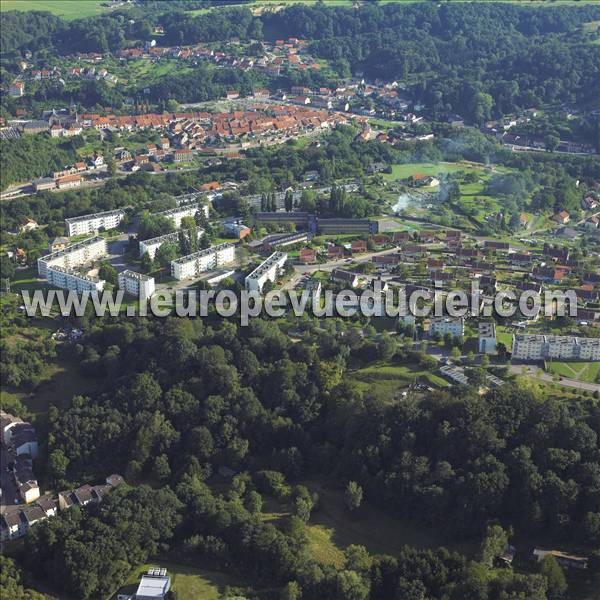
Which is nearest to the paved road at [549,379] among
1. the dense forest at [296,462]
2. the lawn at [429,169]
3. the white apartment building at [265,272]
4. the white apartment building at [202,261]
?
the dense forest at [296,462]

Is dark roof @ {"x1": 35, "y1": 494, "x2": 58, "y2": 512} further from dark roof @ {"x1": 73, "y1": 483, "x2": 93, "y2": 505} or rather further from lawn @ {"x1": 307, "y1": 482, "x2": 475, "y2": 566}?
lawn @ {"x1": 307, "y1": 482, "x2": 475, "y2": 566}

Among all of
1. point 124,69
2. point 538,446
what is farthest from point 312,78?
point 538,446

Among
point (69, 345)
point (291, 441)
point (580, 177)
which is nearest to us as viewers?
point (291, 441)

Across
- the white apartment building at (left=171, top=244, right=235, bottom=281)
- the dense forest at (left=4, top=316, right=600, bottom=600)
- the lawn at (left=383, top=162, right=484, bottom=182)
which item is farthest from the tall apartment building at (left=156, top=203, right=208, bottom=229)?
the dense forest at (left=4, top=316, right=600, bottom=600)

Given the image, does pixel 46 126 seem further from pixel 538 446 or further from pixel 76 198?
pixel 538 446

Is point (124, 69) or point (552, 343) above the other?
point (124, 69)

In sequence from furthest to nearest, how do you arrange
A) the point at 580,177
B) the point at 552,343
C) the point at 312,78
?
the point at 312,78
the point at 580,177
the point at 552,343

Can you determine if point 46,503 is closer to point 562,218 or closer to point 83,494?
point 83,494

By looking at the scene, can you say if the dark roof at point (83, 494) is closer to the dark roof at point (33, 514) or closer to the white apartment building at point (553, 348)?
the dark roof at point (33, 514)
